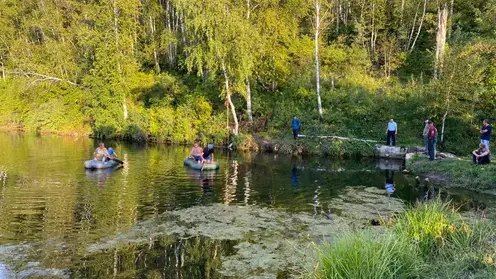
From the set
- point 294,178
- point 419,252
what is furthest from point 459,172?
point 419,252

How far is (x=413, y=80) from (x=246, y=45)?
1221 centimetres

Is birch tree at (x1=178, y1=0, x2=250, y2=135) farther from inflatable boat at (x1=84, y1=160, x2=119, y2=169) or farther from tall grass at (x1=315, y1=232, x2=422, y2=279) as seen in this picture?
tall grass at (x1=315, y1=232, x2=422, y2=279)

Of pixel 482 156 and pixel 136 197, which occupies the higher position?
pixel 482 156

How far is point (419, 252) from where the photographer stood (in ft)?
24.9

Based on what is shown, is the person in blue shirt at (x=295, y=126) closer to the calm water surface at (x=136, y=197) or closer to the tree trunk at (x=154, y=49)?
the calm water surface at (x=136, y=197)

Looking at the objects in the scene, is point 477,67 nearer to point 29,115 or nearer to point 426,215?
point 426,215

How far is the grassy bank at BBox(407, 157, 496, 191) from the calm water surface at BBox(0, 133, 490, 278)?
1.21 meters

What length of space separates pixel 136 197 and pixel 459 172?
43.6ft

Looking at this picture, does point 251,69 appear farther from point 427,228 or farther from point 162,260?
point 427,228

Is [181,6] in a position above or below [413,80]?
above

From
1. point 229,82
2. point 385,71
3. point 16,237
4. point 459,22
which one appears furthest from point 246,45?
point 16,237

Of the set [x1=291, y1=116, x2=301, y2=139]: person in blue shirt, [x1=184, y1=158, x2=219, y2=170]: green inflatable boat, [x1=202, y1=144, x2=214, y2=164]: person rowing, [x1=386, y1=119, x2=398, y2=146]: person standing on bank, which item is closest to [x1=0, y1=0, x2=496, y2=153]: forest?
[x1=291, y1=116, x2=301, y2=139]: person in blue shirt

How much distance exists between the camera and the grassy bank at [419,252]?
20.1 ft

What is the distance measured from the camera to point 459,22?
1297 inches
